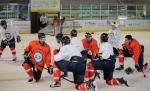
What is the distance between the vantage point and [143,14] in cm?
→ 2875

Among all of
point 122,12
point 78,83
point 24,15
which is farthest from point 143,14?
point 78,83

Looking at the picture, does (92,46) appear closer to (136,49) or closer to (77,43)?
(77,43)

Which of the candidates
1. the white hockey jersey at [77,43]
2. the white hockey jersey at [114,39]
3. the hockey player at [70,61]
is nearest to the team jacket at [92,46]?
the white hockey jersey at [77,43]

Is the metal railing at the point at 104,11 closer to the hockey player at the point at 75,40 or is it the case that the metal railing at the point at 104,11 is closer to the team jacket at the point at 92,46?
the team jacket at the point at 92,46

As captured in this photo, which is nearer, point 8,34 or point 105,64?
point 105,64

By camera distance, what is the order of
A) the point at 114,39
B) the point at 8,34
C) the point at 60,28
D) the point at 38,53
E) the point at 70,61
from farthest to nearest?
the point at 60,28, the point at 8,34, the point at 114,39, the point at 38,53, the point at 70,61

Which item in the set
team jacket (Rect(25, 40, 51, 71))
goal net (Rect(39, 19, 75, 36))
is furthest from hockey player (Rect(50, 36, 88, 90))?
goal net (Rect(39, 19, 75, 36))

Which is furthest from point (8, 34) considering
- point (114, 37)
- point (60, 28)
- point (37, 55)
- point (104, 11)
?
point (104, 11)

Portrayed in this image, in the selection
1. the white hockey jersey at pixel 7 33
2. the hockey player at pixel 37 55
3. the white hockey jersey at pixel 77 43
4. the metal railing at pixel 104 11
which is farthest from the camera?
the metal railing at pixel 104 11

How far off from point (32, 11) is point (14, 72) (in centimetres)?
1481

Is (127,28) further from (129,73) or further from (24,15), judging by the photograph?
(129,73)

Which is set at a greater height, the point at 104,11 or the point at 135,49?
the point at 104,11

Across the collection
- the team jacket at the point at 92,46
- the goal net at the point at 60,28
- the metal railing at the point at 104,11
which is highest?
the metal railing at the point at 104,11

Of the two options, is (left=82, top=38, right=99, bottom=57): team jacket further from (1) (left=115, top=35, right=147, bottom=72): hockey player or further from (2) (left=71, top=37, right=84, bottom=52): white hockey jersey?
(1) (left=115, top=35, right=147, bottom=72): hockey player
